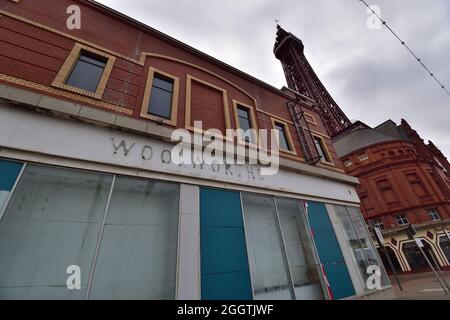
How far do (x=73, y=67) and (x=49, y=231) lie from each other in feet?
16.6

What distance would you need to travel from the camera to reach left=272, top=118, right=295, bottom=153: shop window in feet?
32.9

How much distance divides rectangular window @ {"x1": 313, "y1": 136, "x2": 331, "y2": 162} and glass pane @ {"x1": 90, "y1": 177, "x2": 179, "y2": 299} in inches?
362

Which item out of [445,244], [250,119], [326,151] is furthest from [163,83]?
[445,244]

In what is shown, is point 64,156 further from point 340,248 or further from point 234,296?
point 340,248

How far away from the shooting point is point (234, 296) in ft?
17.2

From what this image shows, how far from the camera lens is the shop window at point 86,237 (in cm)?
390

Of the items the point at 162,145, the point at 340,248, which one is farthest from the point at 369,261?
the point at 162,145

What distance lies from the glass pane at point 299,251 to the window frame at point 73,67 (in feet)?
24.2

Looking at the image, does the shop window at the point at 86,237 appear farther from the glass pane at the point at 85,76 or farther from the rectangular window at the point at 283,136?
the rectangular window at the point at 283,136

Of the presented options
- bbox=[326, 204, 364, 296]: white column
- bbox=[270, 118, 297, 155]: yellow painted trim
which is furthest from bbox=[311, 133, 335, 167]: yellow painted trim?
bbox=[326, 204, 364, 296]: white column

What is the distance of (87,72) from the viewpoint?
653 centimetres

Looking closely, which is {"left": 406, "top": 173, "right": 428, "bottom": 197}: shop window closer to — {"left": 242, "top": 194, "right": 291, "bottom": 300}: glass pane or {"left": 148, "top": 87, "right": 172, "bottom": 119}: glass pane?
{"left": 242, "top": 194, "right": 291, "bottom": 300}: glass pane

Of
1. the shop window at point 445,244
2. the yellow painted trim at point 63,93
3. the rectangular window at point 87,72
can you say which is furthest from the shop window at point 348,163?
the rectangular window at point 87,72

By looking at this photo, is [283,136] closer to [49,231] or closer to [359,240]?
[359,240]
